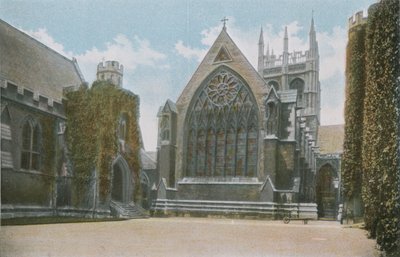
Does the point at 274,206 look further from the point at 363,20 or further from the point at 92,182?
the point at 363,20

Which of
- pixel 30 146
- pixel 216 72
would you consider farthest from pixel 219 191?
pixel 30 146

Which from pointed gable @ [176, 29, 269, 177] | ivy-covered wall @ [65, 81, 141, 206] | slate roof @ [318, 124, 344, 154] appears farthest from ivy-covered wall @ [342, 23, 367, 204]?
ivy-covered wall @ [65, 81, 141, 206]

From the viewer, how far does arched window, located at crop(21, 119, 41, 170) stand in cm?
1581

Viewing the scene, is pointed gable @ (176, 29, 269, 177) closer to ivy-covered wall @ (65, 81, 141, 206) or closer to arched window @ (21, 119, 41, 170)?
ivy-covered wall @ (65, 81, 141, 206)

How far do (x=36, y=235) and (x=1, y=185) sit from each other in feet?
9.94

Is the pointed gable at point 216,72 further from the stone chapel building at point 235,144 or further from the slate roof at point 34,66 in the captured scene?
the slate roof at point 34,66

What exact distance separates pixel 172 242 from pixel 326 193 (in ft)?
34.0

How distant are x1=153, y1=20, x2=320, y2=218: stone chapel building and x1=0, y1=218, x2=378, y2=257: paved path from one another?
4.97m

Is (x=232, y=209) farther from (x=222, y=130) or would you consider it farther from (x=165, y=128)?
(x=165, y=128)

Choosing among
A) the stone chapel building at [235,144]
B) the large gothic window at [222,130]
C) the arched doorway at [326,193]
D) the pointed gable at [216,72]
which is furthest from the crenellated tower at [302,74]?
the large gothic window at [222,130]

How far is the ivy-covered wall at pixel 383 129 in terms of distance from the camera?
10211 millimetres

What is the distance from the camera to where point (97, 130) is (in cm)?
1856

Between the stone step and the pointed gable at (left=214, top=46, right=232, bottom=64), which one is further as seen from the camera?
the pointed gable at (left=214, top=46, right=232, bottom=64)

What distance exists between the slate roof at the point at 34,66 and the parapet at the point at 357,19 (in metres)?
9.69
